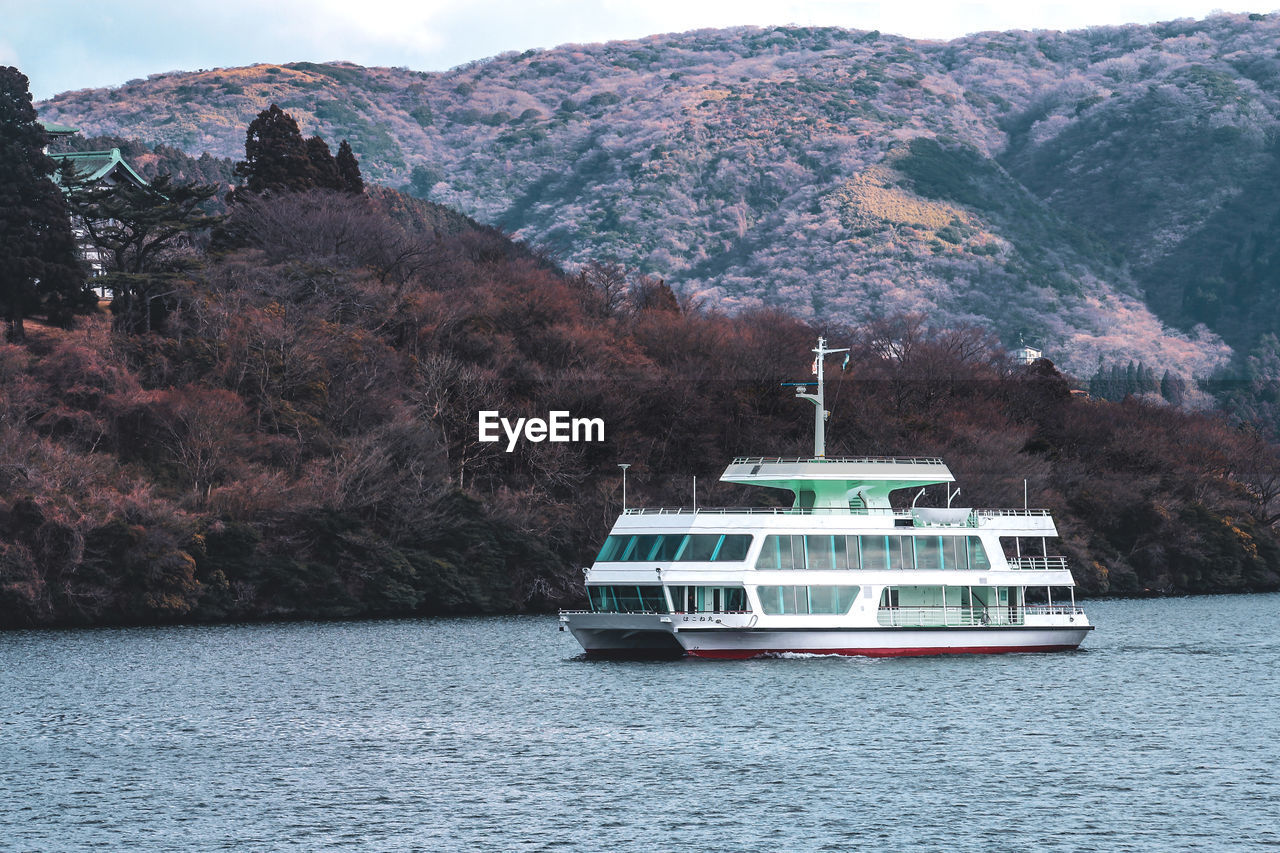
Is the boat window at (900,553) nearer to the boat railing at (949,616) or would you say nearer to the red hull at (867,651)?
the boat railing at (949,616)

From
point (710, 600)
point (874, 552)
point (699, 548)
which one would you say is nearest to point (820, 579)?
point (874, 552)

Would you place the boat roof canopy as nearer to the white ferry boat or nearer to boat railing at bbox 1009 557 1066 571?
the white ferry boat

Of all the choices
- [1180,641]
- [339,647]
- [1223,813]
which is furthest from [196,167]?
[1223,813]

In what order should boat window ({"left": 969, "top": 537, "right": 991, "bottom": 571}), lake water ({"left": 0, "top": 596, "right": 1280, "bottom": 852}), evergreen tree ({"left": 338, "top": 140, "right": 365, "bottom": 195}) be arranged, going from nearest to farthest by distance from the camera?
1. lake water ({"left": 0, "top": 596, "right": 1280, "bottom": 852})
2. boat window ({"left": 969, "top": 537, "right": 991, "bottom": 571})
3. evergreen tree ({"left": 338, "top": 140, "right": 365, "bottom": 195})

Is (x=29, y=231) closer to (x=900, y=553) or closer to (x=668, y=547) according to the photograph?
(x=668, y=547)

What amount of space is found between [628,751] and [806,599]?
52.5 feet

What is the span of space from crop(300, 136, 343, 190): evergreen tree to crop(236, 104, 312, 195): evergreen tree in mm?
1203

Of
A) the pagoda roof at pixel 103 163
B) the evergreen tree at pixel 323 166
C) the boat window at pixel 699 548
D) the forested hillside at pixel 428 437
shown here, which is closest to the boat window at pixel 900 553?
the boat window at pixel 699 548

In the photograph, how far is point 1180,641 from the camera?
246 feet

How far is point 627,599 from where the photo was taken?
57719mm

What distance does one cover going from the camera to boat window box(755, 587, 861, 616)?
188 ft

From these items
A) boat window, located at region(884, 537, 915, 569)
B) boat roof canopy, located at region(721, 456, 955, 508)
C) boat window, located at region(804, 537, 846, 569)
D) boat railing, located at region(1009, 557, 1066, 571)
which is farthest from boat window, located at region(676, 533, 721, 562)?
boat railing, located at region(1009, 557, 1066, 571)

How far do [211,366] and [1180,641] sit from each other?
55.9 meters

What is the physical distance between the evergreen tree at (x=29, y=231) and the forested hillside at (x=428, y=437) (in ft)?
7.97
